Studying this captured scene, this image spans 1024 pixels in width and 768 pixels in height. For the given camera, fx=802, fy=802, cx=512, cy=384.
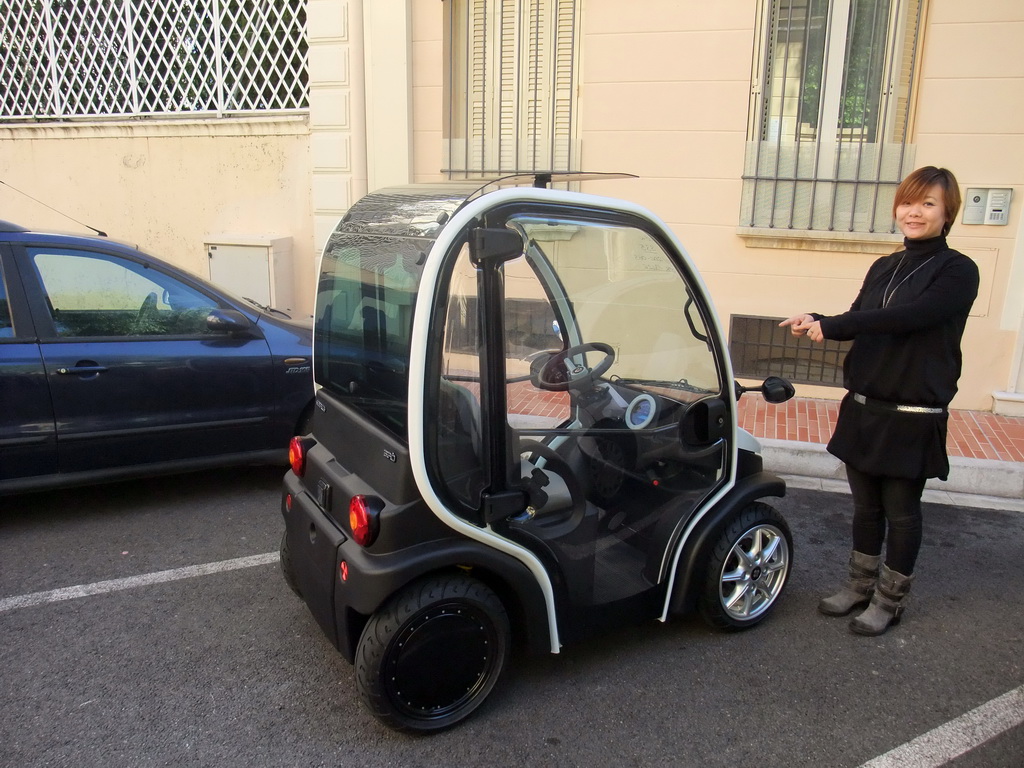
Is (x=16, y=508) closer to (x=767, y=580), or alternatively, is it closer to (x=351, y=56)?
(x=767, y=580)

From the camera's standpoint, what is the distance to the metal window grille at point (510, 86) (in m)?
7.11

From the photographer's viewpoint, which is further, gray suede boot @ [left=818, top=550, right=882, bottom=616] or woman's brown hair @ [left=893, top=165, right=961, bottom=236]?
gray suede boot @ [left=818, top=550, right=882, bottom=616]

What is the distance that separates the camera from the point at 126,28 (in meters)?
8.21

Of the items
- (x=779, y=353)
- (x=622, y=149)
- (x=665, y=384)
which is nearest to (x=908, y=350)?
(x=665, y=384)

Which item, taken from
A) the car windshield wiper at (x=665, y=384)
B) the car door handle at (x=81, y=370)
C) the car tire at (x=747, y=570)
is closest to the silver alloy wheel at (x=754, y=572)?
the car tire at (x=747, y=570)

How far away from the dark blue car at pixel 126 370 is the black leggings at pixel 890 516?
304 cm

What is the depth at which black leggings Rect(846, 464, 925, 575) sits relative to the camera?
10.2 feet

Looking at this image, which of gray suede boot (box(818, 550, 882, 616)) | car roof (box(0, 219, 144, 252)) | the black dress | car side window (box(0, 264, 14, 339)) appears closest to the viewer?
the black dress

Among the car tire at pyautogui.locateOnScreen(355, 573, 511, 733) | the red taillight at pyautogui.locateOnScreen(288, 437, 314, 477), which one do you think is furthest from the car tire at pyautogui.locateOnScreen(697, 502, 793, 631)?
the red taillight at pyautogui.locateOnScreen(288, 437, 314, 477)

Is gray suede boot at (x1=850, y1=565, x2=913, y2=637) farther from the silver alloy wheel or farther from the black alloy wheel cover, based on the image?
the black alloy wheel cover

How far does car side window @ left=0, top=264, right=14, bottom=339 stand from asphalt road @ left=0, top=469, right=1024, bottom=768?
1078 mm

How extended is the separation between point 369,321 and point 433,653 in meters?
1.10

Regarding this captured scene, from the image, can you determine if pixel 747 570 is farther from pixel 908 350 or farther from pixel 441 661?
pixel 441 661

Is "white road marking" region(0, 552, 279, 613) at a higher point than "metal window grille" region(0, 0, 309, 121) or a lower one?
lower
